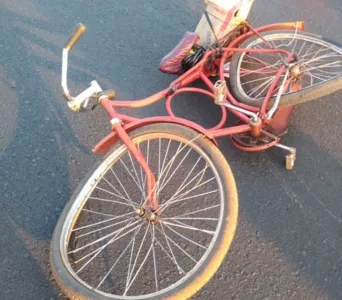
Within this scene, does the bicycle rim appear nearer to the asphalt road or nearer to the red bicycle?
the red bicycle

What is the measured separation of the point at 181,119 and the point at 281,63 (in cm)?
127

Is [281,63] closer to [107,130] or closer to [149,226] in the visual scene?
[107,130]

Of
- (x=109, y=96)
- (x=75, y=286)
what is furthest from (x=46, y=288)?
(x=109, y=96)

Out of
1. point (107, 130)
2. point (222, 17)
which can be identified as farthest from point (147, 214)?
point (222, 17)

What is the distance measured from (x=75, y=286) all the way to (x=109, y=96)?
985 millimetres

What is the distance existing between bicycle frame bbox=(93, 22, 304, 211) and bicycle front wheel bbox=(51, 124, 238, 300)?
0.20ft

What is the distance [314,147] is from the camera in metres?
3.14

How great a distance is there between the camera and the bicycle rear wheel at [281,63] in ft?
10.4

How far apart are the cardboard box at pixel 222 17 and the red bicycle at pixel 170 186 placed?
8cm

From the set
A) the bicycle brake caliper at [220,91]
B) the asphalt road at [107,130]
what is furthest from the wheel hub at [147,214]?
the bicycle brake caliper at [220,91]

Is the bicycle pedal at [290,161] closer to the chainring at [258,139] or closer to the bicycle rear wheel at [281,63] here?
the chainring at [258,139]

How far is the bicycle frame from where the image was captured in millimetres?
2410

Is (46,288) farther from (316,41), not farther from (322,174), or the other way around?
(316,41)

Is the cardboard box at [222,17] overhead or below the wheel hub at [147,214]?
overhead
